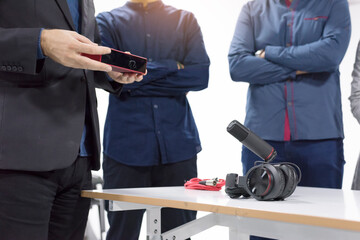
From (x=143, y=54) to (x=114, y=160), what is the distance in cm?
56

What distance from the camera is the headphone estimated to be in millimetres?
1011

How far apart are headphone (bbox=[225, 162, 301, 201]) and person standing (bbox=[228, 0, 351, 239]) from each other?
32.7 inches

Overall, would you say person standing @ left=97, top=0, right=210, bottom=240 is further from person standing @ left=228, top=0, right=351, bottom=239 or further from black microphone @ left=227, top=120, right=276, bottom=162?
black microphone @ left=227, top=120, right=276, bottom=162

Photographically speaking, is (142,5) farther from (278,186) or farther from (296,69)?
(278,186)

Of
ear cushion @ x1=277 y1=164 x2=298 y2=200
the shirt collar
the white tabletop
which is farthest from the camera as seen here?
the shirt collar

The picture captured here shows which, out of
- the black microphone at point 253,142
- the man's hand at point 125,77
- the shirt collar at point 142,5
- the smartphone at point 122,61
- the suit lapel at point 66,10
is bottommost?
the black microphone at point 253,142

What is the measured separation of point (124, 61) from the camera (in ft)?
3.73

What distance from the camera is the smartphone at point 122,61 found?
3.45 ft

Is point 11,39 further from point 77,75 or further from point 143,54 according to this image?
point 143,54

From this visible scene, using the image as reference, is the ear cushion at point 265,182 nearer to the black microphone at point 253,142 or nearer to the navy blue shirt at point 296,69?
the black microphone at point 253,142

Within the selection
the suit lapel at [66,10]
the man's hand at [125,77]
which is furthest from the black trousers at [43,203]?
the suit lapel at [66,10]

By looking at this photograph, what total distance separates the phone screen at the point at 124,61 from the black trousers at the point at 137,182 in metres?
0.76

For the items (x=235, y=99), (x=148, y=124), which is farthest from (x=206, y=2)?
(x=148, y=124)

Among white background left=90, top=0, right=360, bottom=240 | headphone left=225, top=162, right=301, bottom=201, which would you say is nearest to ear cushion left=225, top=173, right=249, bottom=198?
headphone left=225, top=162, right=301, bottom=201
